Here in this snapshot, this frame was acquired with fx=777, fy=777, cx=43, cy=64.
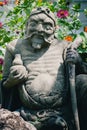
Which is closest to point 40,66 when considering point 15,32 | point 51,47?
point 51,47

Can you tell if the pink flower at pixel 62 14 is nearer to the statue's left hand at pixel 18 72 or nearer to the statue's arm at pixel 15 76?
the statue's arm at pixel 15 76

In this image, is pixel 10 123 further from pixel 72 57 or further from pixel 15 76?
pixel 72 57

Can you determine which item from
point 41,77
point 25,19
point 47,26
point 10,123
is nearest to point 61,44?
point 47,26

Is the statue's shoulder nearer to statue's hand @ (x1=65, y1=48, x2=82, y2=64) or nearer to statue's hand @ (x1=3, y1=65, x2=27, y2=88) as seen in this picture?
statue's hand @ (x1=65, y1=48, x2=82, y2=64)

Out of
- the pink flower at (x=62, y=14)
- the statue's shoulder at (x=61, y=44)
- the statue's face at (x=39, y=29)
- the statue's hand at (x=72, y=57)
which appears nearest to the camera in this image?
the statue's hand at (x=72, y=57)

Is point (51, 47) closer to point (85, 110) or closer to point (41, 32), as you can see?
point (41, 32)

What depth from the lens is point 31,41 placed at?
863 cm

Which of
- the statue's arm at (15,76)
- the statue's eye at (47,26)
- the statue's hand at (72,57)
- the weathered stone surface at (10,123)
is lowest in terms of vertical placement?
the weathered stone surface at (10,123)

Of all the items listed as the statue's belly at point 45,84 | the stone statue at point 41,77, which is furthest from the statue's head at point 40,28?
the statue's belly at point 45,84

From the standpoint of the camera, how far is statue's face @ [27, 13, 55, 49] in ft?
28.1

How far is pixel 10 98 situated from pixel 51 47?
73 centimetres

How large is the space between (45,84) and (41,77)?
0.35 feet

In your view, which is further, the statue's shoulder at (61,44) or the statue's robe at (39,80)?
the statue's shoulder at (61,44)

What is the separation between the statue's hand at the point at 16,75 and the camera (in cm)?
839
